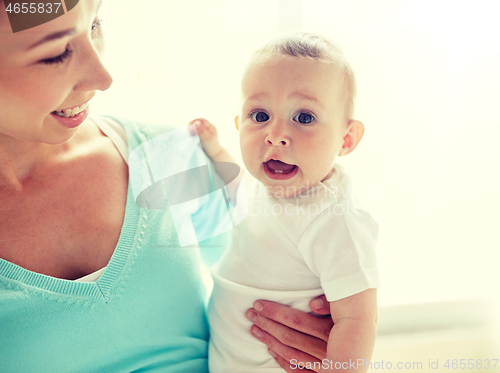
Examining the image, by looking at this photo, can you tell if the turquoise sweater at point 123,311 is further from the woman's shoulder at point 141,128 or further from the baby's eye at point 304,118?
the baby's eye at point 304,118

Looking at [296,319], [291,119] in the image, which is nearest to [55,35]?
[291,119]

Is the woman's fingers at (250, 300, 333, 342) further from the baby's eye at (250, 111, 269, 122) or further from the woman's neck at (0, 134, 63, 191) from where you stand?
the woman's neck at (0, 134, 63, 191)

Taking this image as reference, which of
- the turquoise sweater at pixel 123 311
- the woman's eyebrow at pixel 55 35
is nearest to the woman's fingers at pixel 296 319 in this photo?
the turquoise sweater at pixel 123 311

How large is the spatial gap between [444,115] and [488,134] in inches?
5.8

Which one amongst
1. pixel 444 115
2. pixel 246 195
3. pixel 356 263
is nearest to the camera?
pixel 356 263

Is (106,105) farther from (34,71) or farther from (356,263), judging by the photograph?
(356,263)

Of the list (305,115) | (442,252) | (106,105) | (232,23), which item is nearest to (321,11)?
(232,23)

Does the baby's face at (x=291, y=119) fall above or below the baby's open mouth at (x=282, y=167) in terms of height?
above

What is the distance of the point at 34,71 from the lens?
0.55m

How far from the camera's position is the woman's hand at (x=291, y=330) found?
28.7 inches
